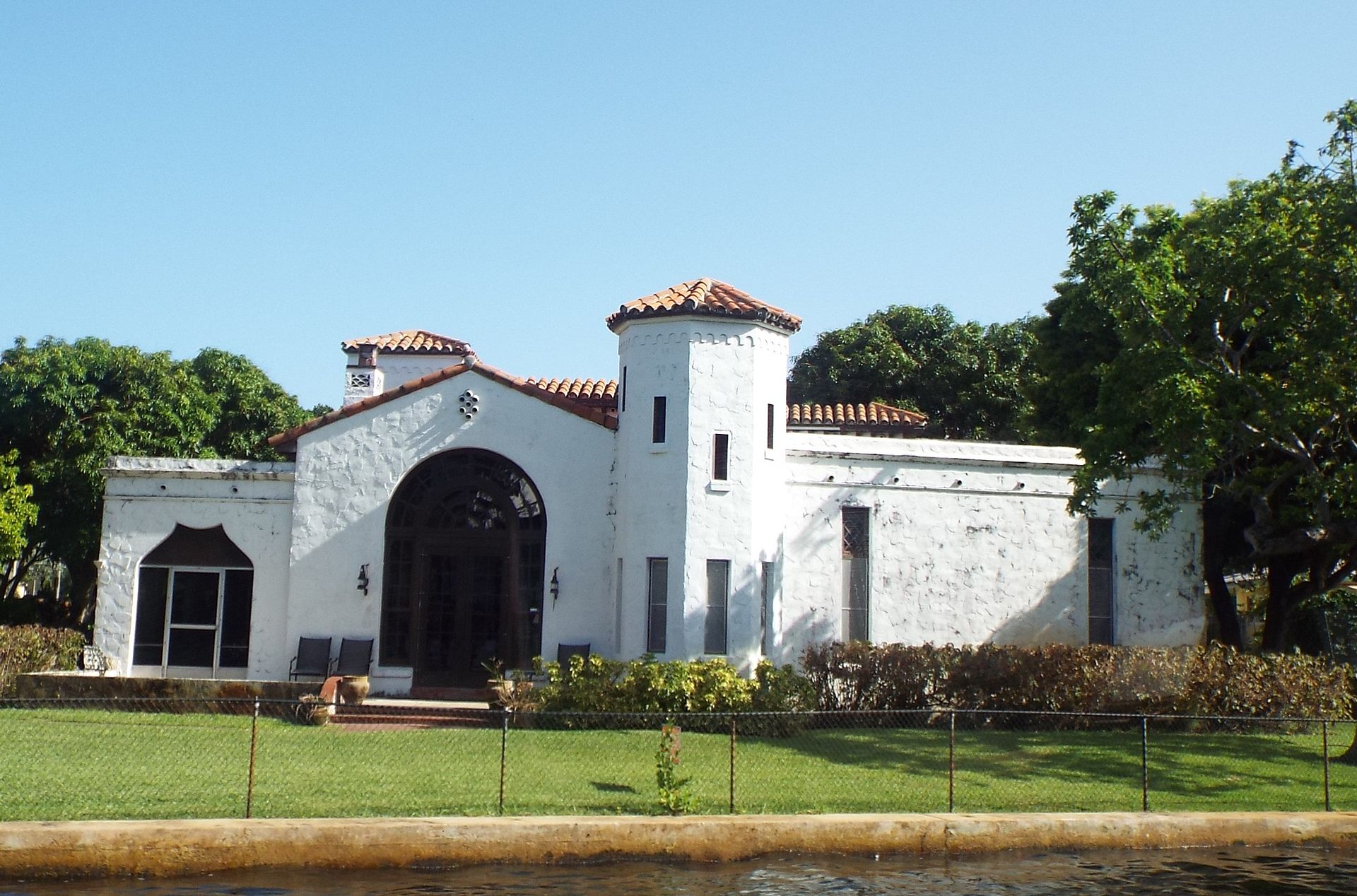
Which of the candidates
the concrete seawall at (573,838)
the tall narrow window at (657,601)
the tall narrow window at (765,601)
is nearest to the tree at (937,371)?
the tall narrow window at (765,601)

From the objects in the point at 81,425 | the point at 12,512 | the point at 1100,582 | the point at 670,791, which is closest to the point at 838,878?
the point at 670,791

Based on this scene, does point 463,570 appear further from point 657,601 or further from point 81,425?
point 81,425

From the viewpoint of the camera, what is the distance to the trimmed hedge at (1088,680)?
19.1 meters

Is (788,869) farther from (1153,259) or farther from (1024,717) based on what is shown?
(1153,259)

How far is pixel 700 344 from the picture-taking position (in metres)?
20.7

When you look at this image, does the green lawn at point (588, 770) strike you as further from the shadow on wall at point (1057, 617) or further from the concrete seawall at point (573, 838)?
the shadow on wall at point (1057, 617)

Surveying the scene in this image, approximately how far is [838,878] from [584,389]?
56.3ft

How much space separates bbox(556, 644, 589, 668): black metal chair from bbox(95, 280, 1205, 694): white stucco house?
Answer: 0.12 m

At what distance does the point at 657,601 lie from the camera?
67.3 ft

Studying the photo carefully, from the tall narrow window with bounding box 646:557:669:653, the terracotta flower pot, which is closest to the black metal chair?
the tall narrow window with bounding box 646:557:669:653

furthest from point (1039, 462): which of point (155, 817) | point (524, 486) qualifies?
point (155, 817)

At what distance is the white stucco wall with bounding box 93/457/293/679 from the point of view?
854 inches

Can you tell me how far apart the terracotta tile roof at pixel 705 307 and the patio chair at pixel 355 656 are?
22.6ft

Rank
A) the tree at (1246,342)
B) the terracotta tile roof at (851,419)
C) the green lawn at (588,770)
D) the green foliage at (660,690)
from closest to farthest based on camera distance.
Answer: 1. the green lawn at (588,770)
2. the tree at (1246,342)
3. the green foliage at (660,690)
4. the terracotta tile roof at (851,419)
